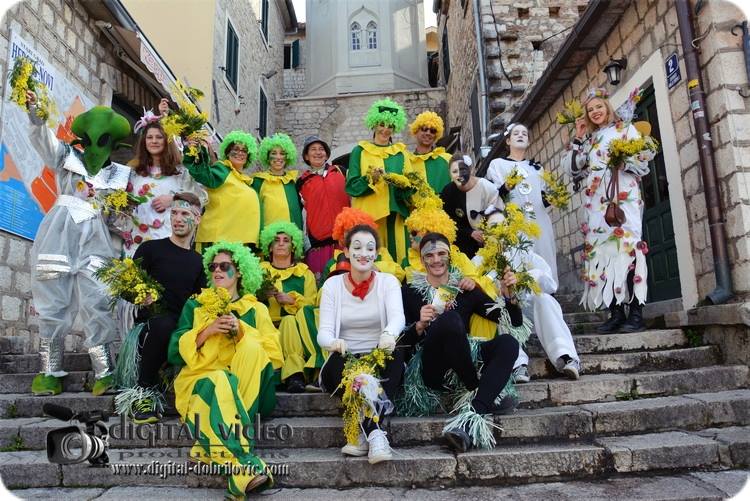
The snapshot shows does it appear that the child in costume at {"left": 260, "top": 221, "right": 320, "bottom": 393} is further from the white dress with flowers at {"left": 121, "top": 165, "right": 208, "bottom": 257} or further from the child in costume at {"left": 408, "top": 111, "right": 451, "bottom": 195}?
the child in costume at {"left": 408, "top": 111, "right": 451, "bottom": 195}

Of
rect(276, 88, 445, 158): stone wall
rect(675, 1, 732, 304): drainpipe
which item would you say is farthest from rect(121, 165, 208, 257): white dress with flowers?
rect(276, 88, 445, 158): stone wall

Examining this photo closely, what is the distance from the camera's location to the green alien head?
407cm

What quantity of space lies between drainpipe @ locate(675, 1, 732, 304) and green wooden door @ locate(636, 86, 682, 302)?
798 mm

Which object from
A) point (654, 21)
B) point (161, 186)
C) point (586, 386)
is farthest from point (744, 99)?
point (161, 186)

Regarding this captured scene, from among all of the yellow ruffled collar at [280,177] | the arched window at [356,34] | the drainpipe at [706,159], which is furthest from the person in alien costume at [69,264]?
the arched window at [356,34]

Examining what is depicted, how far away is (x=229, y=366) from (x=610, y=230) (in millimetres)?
3238

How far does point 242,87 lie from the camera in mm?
13141

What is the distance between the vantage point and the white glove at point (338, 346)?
318cm

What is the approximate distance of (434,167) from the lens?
4.91 metres

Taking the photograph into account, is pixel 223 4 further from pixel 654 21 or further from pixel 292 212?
pixel 654 21

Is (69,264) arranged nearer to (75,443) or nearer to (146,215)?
(146,215)

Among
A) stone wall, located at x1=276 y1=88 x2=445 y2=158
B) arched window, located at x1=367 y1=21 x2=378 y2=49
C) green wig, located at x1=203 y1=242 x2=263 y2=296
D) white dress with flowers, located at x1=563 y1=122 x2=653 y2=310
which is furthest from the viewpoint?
arched window, located at x1=367 y1=21 x2=378 y2=49

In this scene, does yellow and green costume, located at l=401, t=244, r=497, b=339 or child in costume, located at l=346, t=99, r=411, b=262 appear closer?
yellow and green costume, located at l=401, t=244, r=497, b=339

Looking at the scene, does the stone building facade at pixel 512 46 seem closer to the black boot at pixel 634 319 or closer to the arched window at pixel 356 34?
the black boot at pixel 634 319
